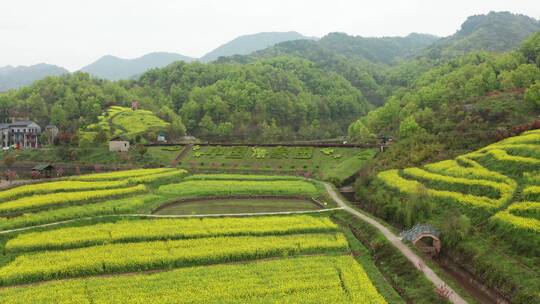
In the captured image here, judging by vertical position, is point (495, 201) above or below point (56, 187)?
above

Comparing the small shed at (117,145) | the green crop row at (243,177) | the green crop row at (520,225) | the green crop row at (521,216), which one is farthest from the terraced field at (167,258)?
the small shed at (117,145)

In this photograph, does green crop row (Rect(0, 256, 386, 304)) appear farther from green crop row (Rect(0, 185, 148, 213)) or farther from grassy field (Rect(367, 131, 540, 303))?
green crop row (Rect(0, 185, 148, 213))

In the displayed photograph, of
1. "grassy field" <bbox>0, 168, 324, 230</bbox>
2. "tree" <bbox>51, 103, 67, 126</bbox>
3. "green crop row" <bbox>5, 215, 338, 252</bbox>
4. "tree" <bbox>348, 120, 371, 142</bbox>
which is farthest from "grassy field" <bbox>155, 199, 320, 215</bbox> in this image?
"tree" <bbox>51, 103, 67, 126</bbox>

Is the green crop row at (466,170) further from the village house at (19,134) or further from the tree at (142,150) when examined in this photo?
the village house at (19,134)

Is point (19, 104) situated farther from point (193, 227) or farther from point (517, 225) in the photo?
point (517, 225)

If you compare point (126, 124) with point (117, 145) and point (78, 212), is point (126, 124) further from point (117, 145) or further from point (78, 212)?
point (78, 212)

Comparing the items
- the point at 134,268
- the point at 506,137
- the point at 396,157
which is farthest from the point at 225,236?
the point at 506,137

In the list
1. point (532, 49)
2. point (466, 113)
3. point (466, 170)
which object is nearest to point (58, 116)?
point (466, 113)
